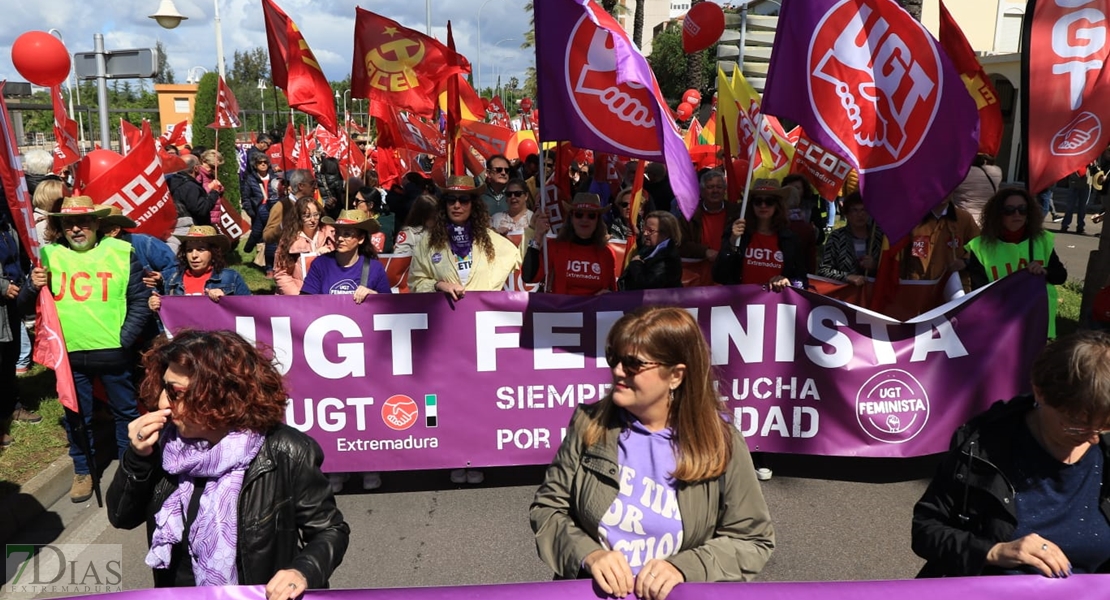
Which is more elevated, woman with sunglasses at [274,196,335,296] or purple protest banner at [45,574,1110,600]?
woman with sunglasses at [274,196,335,296]

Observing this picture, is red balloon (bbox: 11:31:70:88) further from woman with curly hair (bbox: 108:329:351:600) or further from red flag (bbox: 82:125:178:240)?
woman with curly hair (bbox: 108:329:351:600)

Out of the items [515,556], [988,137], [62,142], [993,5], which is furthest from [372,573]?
[993,5]

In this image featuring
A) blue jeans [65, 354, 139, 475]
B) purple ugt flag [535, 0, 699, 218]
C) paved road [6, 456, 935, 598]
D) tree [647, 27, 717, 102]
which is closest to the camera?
paved road [6, 456, 935, 598]

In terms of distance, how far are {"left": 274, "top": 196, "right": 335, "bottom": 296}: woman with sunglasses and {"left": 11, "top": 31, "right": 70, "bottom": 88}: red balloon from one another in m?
3.44

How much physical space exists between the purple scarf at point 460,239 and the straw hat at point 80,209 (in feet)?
6.69

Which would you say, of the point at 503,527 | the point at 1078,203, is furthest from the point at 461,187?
the point at 1078,203

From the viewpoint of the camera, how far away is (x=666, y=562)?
7.32 ft

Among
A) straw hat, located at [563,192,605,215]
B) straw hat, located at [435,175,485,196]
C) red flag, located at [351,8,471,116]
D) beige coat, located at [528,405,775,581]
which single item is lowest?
beige coat, located at [528,405,775,581]

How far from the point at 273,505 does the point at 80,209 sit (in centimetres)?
348

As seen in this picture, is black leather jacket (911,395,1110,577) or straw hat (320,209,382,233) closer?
black leather jacket (911,395,1110,577)

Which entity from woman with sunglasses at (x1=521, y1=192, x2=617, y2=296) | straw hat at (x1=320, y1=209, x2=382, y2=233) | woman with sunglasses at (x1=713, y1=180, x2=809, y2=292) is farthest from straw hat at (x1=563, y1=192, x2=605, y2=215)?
straw hat at (x1=320, y1=209, x2=382, y2=233)

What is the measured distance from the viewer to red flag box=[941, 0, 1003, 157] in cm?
695

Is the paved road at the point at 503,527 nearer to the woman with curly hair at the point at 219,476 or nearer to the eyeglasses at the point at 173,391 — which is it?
the woman with curly hair at the point at 219,476

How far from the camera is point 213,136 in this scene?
2131cm
